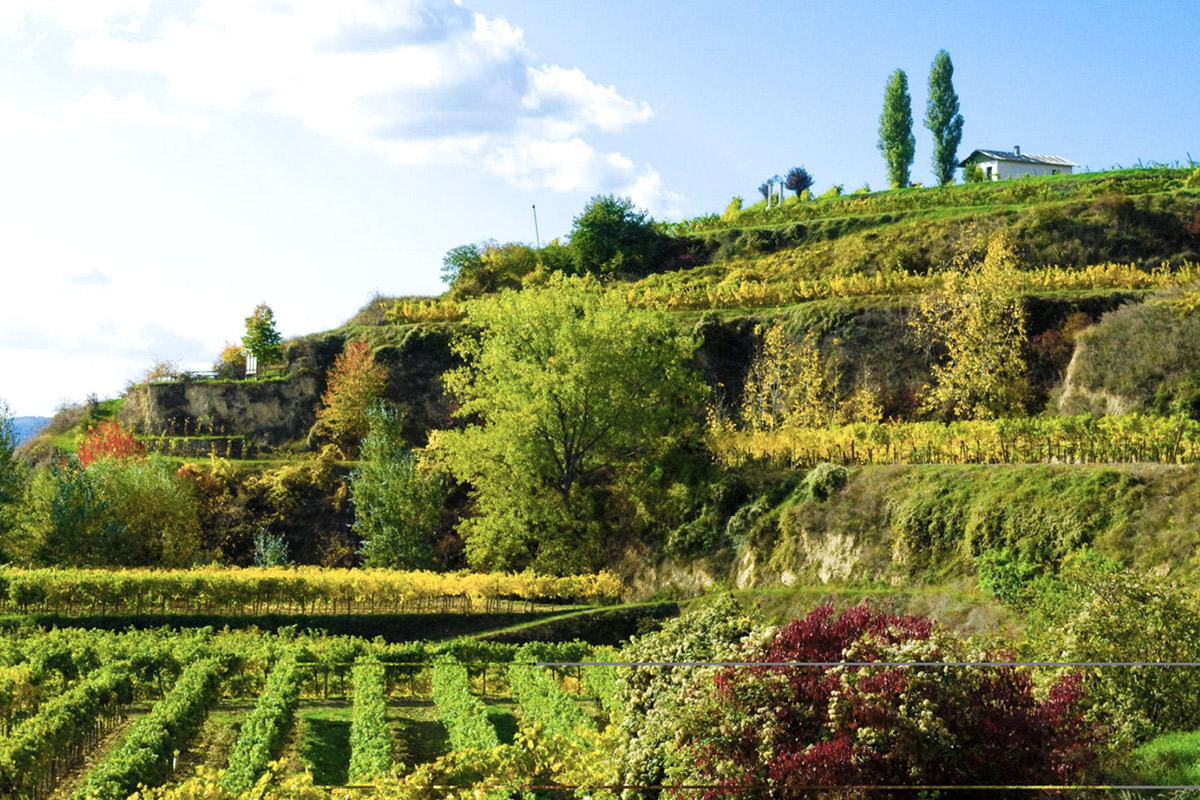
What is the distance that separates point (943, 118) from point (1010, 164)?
5.66 metres

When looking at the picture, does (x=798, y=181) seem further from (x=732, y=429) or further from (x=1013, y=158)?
(x=732, y=429)

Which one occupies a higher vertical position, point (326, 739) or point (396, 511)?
point (396, 511)

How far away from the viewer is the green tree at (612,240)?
2443 inches

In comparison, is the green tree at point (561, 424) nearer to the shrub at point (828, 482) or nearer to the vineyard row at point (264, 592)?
the vineyard row at point (264, 592)

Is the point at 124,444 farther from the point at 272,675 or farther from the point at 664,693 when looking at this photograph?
the point at 664,693

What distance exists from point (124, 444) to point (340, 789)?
36.6 metres

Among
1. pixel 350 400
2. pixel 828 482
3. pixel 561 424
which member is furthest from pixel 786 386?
pixel 350 400

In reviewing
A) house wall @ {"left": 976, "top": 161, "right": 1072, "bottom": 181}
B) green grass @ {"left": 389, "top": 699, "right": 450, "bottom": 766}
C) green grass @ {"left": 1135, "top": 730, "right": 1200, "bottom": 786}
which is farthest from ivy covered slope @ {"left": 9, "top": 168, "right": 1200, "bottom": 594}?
house wall @ {"left": 976, "top": 161, "right": 1072, "bottom": 181}

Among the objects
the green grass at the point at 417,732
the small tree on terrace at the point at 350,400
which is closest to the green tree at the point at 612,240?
the small tree on terrace at the point at 350,400

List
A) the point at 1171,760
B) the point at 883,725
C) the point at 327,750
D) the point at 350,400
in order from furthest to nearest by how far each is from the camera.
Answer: the point at 350,400
the point at 327,750
the point at 1171,760
the point at 883,725

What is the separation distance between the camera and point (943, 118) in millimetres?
80000

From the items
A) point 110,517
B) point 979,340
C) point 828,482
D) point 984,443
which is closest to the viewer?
point 984,443

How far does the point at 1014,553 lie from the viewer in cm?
2689

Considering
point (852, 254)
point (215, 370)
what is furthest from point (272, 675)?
point (852, 254)
